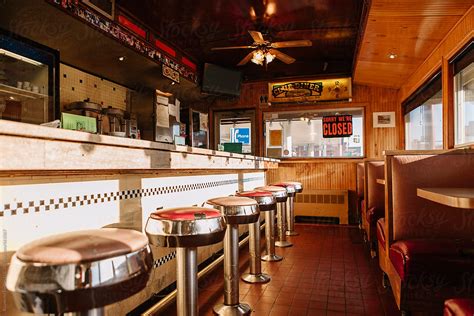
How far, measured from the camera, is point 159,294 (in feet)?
8.50

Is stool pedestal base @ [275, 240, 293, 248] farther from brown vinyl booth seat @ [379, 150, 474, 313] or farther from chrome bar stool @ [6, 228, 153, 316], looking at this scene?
chrome bar stool @ [6, 228, 153, 316]

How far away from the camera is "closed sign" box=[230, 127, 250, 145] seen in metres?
7.57

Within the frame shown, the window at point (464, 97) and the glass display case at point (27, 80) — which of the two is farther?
the window at point (464, 97)

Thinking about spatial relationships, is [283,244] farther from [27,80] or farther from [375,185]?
[27,80]

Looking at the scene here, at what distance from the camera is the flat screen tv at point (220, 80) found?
21.2 feet

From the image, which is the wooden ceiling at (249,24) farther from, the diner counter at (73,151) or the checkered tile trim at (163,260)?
the checkered tile trim at (163,260)

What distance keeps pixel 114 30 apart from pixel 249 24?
1.94 m

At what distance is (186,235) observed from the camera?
5.02 ft

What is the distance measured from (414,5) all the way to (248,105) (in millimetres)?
4397

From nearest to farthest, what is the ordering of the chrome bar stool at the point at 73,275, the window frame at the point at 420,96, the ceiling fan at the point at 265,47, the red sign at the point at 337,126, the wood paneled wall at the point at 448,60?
the chrome bar stool at the point at 73,275
the wood paneled wall at the point at 448,60
the window frame at the point at 420,96
the ceiling fan at the point at 265,47
the red sign at the point at 337,126

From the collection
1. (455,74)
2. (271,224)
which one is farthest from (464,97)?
(271,224)

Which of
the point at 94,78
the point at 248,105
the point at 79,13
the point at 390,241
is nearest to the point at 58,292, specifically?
the point at 390,241

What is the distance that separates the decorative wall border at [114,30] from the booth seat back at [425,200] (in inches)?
127

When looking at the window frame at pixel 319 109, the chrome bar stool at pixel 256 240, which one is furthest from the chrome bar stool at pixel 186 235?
the window frame at pixel 319 109
